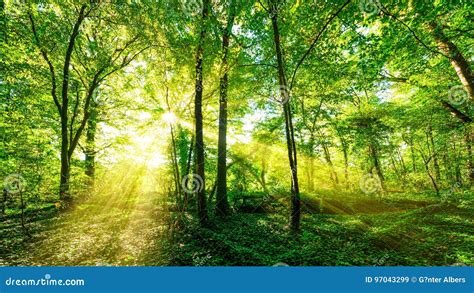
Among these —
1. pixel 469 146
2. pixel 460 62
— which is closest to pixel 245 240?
pixel 460 62

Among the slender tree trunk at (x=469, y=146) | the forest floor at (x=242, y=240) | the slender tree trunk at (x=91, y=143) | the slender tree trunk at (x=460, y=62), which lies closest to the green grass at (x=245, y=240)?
the forest floor at (x=242, y=240)

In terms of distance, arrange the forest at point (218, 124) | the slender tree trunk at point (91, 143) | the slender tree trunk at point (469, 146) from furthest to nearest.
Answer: the slender tree trunk at point (91, 143) < the slender tree trunk at point (469, 146) < the forest at point (218, 124)

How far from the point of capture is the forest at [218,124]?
6.01m

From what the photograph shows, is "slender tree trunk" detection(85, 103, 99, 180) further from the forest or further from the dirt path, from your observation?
the dirt path

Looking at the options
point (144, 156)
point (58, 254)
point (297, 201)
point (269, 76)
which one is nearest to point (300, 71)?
point (269, 76)

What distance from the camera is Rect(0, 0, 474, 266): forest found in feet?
19.7

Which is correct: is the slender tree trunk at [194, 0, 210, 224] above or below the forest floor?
above

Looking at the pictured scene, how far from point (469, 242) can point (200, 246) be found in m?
6.78

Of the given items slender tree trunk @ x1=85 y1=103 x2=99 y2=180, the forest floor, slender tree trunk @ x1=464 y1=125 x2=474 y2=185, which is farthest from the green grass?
slender tree trunk @ x1=85 y1=103 x2=99 y2=180

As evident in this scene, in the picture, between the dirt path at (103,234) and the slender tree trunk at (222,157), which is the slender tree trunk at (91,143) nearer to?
the dirt path at (103,234)

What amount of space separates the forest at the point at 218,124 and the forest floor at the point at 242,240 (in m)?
0.06

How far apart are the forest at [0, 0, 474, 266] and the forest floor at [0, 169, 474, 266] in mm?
56

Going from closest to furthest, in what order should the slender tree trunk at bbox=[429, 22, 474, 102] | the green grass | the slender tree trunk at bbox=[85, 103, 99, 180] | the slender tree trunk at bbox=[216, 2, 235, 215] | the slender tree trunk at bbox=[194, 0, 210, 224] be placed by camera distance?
the green grass
the slender tree trunk at bbox=[429, 22, 474, 102]
the slender tree trunk at bbox=[194, 0, 210, 224]
the slender tree trunk at bbox=[216, 2, 235, 215]
the slender tree trunk at bbox=[85, 103, 99, 180]

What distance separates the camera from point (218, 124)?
1082 cm
